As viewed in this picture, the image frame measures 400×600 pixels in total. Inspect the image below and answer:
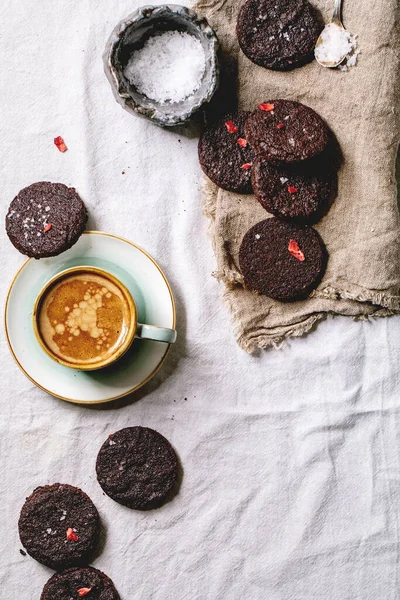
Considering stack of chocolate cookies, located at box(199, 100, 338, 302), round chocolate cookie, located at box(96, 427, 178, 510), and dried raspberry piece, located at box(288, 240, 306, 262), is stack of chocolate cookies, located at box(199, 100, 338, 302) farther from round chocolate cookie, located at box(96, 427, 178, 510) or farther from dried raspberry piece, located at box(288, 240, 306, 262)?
round chocolate cookie, located at box(96, 427, 178, 510)

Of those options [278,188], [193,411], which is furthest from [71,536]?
[278,188]

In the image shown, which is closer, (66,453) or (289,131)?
(289,131)

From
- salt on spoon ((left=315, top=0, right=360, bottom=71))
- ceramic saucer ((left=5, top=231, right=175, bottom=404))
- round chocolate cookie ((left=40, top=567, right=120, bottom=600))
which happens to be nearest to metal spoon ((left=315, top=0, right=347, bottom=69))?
salt on spoon ((left=315, top=0, right=360, bottom=71))

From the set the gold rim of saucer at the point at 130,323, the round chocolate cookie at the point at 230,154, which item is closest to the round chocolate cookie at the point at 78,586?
the gold rim of saucer at the point at 130,323

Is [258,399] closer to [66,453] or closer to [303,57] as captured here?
[66,453]

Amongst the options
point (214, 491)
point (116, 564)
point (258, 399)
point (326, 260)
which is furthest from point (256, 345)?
point (116, 564)

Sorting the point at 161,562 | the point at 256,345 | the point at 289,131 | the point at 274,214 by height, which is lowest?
the point at 161,562

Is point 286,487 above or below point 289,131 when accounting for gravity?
below
